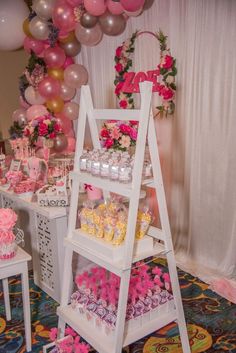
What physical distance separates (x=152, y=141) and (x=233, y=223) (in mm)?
1527

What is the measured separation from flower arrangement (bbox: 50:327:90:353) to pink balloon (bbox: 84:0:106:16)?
260cm

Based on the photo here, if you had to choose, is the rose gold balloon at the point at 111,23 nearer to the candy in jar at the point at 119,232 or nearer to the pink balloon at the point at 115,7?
the pink balloon at the point at 115,7

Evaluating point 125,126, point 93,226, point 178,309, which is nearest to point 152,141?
point 125,126

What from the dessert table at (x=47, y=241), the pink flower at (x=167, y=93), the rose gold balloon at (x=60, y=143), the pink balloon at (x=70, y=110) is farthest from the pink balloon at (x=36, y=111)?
the pink flower at (x=167, y=93)

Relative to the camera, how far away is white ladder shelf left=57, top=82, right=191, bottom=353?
5.64ft

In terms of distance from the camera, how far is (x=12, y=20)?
4.27 m

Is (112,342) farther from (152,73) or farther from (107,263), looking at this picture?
(152,73)

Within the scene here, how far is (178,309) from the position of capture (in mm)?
2031

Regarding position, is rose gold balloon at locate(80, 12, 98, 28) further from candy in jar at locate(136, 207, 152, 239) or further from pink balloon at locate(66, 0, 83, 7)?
candy in jar at locate(136, 207, 152, 239)

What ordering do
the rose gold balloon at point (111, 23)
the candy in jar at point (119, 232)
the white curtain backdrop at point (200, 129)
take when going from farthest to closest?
the rose gold balloon at point (111, 23), the white curtain backdrop at point (200, 129), the candy in jar at point (119, 232)

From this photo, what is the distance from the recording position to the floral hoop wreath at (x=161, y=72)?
3275mm

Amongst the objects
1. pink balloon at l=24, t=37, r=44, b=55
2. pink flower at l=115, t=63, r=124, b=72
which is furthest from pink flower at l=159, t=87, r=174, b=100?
pink balloon at l=24, t=37, r=44, b=55

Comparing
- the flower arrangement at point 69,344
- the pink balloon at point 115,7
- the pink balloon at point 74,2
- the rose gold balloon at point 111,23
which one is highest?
the pink balloon at point 74,2

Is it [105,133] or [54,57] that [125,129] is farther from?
[54,57]
